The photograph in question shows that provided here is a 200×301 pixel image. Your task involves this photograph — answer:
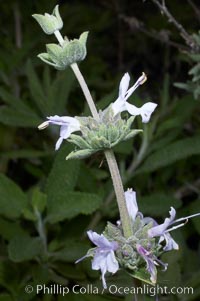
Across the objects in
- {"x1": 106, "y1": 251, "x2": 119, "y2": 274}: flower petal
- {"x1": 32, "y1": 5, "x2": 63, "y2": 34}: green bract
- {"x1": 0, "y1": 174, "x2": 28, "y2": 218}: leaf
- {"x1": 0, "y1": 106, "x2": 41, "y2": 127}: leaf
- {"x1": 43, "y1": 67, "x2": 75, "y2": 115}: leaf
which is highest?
{"x1": 43, "y1": 67, "x2": 75, "y2": 115}: leaf

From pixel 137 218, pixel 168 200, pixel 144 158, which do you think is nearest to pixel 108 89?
pixel 144 158

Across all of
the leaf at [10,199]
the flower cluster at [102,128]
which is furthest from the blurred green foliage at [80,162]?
the flower cluster at [102,128]

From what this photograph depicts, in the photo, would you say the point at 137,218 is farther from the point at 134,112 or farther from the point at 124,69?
the point at 124,69

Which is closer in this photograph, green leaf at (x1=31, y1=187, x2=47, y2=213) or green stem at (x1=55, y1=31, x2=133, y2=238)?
green stem at (x1=55, y1=31, x2=133, y2=238)

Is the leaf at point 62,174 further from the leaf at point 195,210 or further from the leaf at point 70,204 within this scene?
the leaf at point 195,210

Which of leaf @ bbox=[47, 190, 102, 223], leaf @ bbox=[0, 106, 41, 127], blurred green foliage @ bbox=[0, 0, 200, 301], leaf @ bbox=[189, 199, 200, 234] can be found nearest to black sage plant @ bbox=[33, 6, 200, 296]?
blurred green foliage @ bbox=[0, 0, 200, 301]

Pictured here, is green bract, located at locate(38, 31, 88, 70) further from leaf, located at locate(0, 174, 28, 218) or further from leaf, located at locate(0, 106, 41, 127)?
leaf, located at locate(0, 106, 41, 127)

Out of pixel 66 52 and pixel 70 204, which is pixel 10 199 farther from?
pixel 66 52
